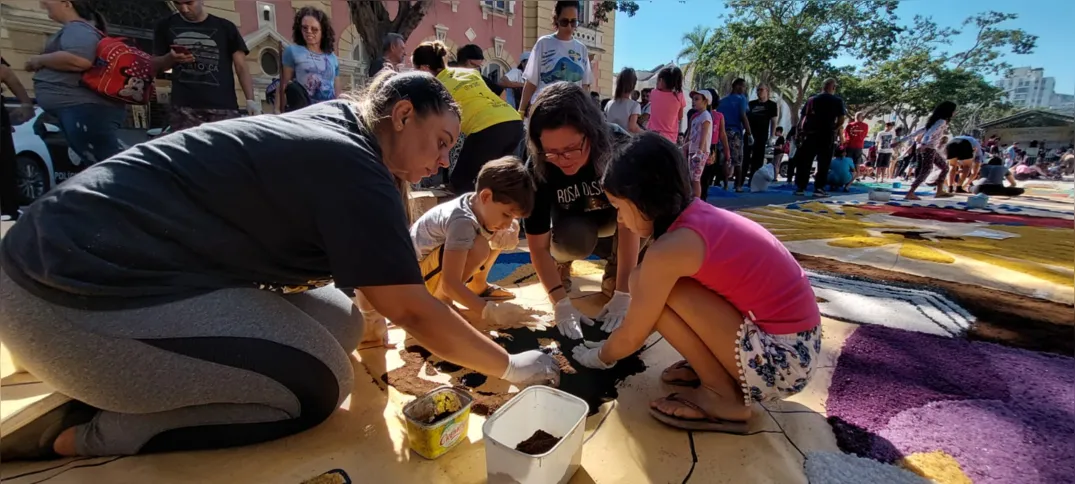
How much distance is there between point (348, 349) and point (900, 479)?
1.51m

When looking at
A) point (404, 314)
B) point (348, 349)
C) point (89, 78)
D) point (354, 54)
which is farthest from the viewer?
point (354, 54)

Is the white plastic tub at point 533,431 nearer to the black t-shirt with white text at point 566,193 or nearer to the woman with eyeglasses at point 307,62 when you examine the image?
the black t-shirt with white text at point 566,193

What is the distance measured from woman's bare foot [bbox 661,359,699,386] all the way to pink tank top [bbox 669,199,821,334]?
0.36m

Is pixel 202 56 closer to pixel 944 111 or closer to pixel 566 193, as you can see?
pixel 566 193

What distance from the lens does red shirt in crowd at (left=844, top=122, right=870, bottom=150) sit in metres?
8.84

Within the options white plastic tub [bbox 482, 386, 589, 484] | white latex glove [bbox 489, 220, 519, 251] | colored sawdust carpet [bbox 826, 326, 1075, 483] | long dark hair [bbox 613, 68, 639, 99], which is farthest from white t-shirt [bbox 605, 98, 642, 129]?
white plastic tub [bbox 482, 386, 589, 484]

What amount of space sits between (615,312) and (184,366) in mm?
1501

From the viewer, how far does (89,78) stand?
2801mm

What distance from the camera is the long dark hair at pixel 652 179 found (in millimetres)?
1310

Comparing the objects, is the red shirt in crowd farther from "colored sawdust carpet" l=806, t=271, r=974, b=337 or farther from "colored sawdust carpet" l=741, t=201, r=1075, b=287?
"colored sawdust carpet" l=806, t=271, r=974, b=337

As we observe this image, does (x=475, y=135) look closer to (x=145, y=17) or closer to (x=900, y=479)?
(x=900, y=479)

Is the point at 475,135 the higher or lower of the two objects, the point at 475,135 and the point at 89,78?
the lower

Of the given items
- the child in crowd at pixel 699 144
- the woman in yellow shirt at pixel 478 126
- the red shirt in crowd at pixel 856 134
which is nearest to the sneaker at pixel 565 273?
the woman in yellow shirt at pixel 478 126

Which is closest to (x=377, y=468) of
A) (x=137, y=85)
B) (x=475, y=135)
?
(x=475, y=135)
